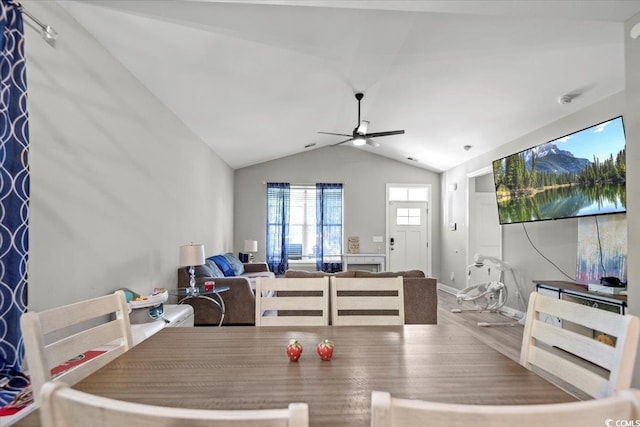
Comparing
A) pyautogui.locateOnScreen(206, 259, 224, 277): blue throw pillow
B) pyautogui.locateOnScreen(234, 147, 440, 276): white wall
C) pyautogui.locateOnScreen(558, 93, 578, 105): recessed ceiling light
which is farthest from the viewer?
pyautogui.locateOnScreen(234, 147, 440, 276): white wall

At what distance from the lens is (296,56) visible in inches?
134

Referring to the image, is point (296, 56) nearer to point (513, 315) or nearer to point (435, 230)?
point (513, 315)

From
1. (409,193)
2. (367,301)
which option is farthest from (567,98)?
(409,193)

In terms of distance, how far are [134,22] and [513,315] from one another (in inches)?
227

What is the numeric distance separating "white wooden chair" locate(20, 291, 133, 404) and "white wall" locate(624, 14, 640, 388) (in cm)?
295

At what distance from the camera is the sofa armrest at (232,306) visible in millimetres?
4305

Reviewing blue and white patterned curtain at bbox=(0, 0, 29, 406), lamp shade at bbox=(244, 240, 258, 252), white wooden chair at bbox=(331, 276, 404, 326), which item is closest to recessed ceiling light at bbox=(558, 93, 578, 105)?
white wooden chair at bbox=(331, 276, 404, 326)

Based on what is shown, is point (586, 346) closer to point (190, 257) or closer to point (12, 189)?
point (12, 189)

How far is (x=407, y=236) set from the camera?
8047mm

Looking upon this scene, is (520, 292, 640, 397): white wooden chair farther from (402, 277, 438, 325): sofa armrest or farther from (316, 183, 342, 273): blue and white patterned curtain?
(316, 183, 342, 273): blue and white patterned curtain

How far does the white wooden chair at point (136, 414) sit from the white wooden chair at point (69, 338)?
399 mm

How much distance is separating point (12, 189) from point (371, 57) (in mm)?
3129

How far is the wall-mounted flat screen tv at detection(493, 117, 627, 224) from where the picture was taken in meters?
3.20

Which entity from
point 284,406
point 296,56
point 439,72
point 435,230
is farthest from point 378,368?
point 435,230
